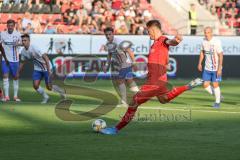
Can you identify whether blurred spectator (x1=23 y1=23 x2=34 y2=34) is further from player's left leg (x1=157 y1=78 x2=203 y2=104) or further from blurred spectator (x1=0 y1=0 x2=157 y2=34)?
player's left leg (x1=157 y1=78 x2=203 y2=104)

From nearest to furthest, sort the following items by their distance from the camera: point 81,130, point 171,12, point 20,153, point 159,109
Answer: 1. point 20,153
2. point 81,130
3. point 159,109
4. point 171,12

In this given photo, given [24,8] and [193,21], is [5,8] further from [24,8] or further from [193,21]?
[193,21]

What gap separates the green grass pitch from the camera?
11.8m

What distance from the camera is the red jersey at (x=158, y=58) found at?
14250 mm

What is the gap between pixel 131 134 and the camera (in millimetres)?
14320

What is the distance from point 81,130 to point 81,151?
295cm

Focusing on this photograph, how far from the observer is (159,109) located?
A: 64.7ft

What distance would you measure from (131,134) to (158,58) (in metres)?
1.54

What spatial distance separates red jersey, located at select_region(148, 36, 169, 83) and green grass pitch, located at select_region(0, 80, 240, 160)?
1.15 metres

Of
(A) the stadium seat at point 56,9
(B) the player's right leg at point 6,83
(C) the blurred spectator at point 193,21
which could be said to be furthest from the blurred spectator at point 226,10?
(B) the player's right leg at point 6,83

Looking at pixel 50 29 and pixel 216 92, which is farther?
pixel 50 29

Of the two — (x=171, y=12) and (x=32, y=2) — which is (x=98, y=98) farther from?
(x=171, y=12)

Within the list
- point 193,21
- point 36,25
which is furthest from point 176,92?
point 193,21

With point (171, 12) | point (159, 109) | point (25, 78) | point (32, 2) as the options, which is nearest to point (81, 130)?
point (159, 109)
